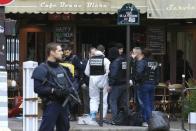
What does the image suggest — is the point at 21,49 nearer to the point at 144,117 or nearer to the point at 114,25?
the point at 114,25

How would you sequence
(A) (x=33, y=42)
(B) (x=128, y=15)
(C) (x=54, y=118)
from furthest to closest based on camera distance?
(A) (x=33, y=42) → (B) (x=128, y=15) → (C) (x=54, y=118)

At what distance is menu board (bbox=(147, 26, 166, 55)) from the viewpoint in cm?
2056

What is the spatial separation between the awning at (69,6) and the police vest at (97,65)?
5.27ft

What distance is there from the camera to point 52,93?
439 inches

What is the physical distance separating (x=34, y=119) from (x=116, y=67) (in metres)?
4.14

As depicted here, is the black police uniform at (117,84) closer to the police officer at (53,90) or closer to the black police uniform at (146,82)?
the black police uniform at (146,82)

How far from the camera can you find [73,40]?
2053 cm

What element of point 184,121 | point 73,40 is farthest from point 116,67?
point 73,40

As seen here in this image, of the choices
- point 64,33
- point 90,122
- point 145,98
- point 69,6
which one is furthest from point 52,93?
point 64,33

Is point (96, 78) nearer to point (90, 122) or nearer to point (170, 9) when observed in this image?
point (90, 122)

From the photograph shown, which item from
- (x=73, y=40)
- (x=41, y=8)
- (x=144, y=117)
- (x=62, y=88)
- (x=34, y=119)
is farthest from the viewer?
(x=73, y=40)

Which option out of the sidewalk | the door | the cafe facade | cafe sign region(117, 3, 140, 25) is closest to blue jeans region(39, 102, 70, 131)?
the sidewalk

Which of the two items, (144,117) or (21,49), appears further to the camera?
(21,49)

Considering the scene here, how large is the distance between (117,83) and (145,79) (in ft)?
2.78
